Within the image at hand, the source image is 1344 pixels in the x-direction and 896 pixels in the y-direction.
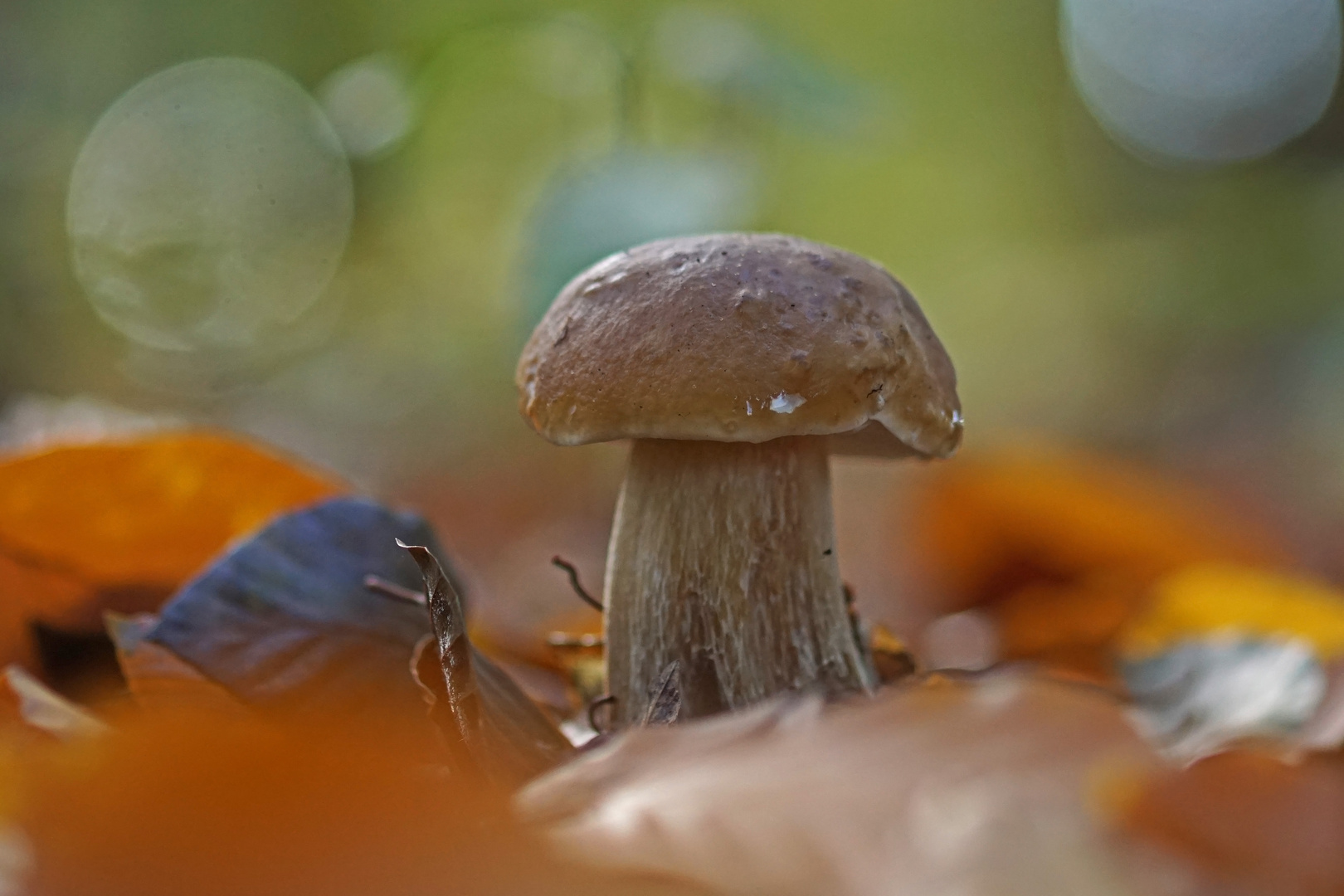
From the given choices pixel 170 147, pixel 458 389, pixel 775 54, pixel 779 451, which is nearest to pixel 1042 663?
pixel 779 451

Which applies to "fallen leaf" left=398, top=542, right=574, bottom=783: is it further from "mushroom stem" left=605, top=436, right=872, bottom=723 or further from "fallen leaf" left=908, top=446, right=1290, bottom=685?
"fallen leaf" left=908, top=446, right=1290, bottom=685

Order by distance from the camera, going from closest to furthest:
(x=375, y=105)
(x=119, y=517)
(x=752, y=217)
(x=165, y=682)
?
(x=165, y=682), (x=119, y=517), (x=375, y=105), (x=752, y=217)


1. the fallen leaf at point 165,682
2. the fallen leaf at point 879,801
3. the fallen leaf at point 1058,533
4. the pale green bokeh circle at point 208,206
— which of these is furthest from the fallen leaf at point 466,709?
the pale green bokeh circle at point 208,206

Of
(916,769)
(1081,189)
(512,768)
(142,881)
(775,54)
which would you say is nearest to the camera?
(142,881)

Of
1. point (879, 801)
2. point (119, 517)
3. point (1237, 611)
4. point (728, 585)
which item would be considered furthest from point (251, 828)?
point (1237, 611)

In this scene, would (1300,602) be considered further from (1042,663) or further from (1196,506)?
(1196,506)

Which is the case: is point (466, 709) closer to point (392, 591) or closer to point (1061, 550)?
point (392, 591)

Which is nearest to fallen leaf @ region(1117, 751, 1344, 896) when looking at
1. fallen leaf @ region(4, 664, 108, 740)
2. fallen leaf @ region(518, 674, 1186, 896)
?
fallen leaf @ region(518, 674, 1186, 896)
